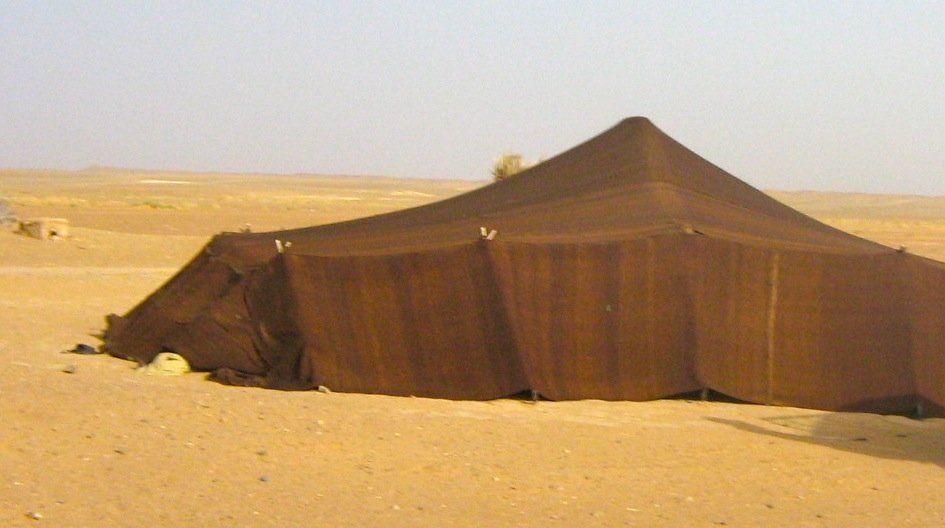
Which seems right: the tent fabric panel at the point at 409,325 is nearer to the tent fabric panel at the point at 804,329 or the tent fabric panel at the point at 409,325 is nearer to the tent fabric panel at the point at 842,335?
the tent fabric panel at the point at 804,329

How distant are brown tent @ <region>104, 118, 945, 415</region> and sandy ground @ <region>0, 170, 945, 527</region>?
1.06ft

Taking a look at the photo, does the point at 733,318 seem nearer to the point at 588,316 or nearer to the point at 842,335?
the point at 842,335

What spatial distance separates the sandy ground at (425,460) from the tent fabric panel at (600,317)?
0.29 meters

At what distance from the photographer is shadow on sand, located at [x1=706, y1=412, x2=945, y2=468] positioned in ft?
29.6

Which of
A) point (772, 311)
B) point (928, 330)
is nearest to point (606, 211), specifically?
point (772, 311)

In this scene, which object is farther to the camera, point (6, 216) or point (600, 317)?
point (6, 216)

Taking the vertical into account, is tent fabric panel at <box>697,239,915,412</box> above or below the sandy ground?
above

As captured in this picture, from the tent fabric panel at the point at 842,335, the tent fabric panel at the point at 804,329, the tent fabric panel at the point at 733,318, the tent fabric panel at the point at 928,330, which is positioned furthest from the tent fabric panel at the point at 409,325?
the tent fabric panel at the point at 928,330

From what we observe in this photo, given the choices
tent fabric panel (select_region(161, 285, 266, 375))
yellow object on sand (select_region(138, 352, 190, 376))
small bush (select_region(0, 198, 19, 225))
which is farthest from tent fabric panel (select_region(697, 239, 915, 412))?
small bush (select_region(0, 198, 19, 225))

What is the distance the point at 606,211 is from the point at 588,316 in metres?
1.43

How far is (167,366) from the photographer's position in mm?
11289

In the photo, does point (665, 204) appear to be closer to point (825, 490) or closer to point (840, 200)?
point (825, 490)

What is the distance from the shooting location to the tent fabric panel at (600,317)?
10.5m

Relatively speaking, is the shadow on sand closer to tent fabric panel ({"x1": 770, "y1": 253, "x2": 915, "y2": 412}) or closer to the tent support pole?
tent fabric panel ({"x1": 770, "y1": 253, "x2": 915, "y2": 412})
